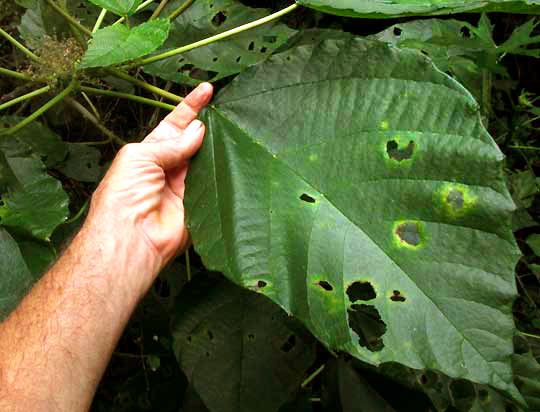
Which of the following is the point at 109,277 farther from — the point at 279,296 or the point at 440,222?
the point at 440,222

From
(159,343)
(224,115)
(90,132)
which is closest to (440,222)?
(224,115)

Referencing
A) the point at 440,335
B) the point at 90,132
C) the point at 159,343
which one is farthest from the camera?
the point at 90,132

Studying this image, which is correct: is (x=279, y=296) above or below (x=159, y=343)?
above

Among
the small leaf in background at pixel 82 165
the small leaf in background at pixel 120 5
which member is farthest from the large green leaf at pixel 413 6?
the small leaf in background at pixel 82 165

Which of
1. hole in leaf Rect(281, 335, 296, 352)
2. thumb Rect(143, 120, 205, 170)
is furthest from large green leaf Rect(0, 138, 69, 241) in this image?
hole in leaf Rect(281, 335, 296, 352)

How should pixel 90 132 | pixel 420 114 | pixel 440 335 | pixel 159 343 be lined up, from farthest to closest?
pixel 90 132
pixel 159 343
pixel 420 114
pixel 440 335

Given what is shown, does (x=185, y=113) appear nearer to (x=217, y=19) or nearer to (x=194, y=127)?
(x=194, y=127)

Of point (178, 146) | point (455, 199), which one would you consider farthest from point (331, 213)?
point (178, 146)
